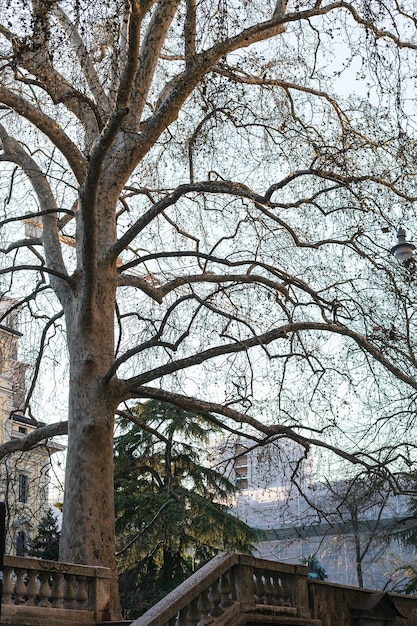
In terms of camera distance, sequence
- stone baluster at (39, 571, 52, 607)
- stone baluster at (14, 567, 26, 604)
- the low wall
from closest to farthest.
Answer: stone baluster at (14, 567, 26, 604) < stone baluster at (39, 571, 52, 607) < the low wall

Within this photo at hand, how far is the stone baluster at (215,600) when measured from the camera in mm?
9320

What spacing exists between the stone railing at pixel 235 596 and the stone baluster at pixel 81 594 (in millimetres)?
2028

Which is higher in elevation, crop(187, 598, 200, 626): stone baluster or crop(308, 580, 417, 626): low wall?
crop(308, 580, 417, 626): low wall

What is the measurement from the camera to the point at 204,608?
920cm

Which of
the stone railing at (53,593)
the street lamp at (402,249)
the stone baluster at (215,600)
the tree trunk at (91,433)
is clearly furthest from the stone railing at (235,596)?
the street lamp at (402,249)

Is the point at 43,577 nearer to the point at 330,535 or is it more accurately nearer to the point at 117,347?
the point at 117,347

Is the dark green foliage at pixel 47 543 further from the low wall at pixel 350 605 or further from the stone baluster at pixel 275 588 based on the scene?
the stone baluster at pixel 275 588

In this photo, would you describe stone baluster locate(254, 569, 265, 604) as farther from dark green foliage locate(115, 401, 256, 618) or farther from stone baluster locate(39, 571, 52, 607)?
dark green foliage locate(115, 401, 256, 618)

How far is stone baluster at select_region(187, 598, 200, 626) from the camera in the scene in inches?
352

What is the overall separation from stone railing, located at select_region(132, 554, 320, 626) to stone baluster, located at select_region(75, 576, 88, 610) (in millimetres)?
2028

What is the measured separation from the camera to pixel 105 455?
44.5 feet

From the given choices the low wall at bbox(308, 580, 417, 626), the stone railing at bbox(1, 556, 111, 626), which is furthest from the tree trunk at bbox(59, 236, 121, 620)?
the low wall at bbox(308, 580, 417, 626)

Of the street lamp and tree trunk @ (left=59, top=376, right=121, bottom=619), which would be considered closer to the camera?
→ tree trunk @ (left=59, top=376, right=121, bottom=619)

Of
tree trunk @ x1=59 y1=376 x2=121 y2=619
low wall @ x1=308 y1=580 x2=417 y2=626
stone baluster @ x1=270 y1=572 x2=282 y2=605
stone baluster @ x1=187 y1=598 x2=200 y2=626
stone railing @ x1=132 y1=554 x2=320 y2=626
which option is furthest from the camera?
tree trunk @ x1=59 y1=376 x2=121 y2=619
